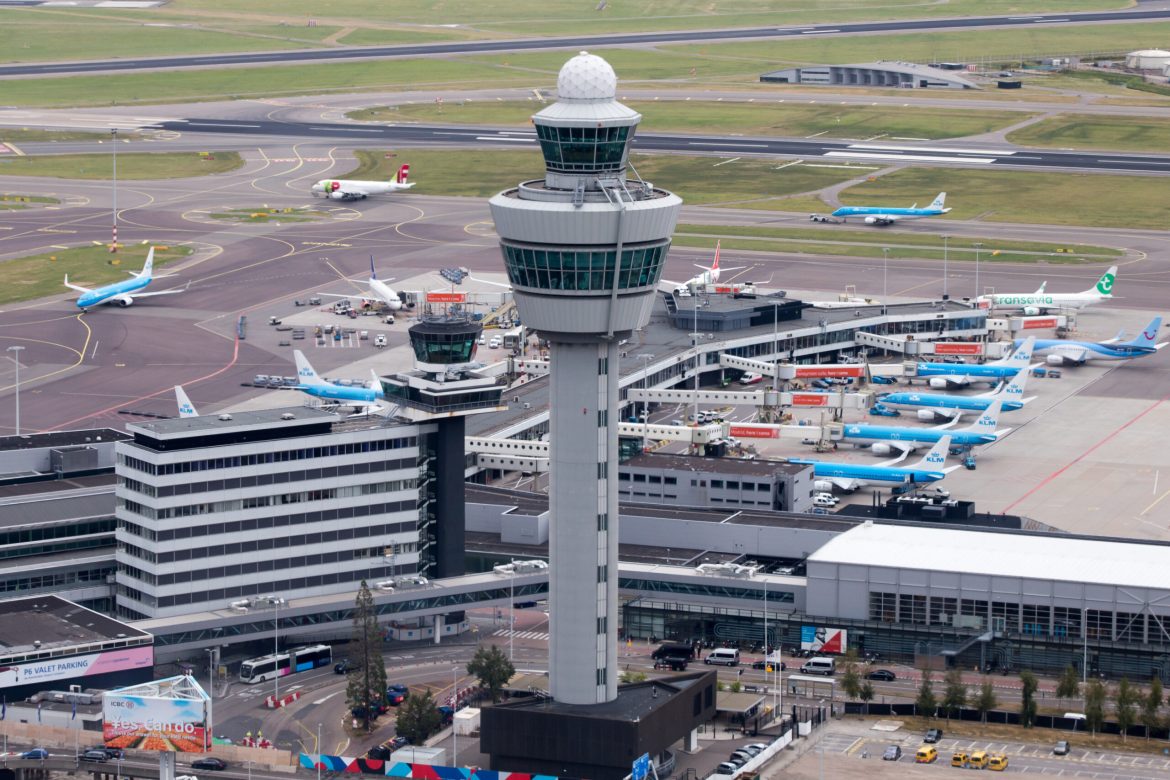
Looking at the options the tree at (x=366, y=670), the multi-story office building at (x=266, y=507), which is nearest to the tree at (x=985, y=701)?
the tree at (x=366, y=670)

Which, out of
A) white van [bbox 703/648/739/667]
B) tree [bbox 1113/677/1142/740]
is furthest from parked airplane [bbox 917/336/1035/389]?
tree [bbox 1113/677/1142/740]

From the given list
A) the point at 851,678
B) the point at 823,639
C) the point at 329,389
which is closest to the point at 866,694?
the point at 851,678

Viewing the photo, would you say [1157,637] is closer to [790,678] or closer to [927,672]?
[927,672]

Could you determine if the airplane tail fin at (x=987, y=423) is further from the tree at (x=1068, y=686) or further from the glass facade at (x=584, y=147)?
the glass facade at (x=584, y=147)

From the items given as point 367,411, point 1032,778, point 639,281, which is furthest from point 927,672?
point 367,411

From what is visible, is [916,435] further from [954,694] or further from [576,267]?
[576,267]
